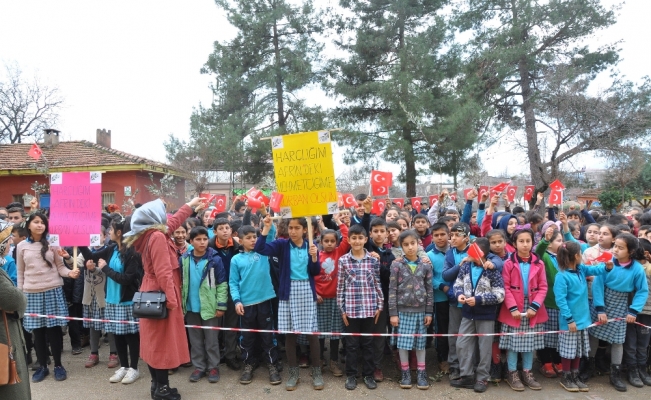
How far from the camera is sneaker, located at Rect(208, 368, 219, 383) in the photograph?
16.8 feet

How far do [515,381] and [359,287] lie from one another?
193 cm

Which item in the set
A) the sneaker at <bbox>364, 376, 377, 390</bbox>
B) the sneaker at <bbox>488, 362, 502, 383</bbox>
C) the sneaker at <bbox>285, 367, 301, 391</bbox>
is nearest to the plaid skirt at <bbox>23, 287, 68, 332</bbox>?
the sneaker at <bbox>285, 367, 301, 391</bbox>

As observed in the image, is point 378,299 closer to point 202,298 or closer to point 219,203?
point 202,298

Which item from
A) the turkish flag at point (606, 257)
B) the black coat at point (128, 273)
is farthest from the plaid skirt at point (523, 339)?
the black coat at point (128, 273)

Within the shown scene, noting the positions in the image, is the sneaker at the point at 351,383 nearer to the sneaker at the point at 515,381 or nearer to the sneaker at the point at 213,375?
the sneaker at the point at 213,375

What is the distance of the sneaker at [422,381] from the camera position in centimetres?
479

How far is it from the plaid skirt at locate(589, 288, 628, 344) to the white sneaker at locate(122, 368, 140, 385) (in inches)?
205

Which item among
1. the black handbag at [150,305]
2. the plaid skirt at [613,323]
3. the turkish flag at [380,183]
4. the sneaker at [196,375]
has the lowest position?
the sneaker at [196,375]

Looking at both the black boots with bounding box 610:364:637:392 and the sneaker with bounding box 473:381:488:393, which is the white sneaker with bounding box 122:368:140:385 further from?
the black boots with bounding box 610:364:637:392

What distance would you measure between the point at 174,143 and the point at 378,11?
42.3 ft

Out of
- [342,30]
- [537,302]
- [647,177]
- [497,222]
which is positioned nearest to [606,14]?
A: [342,30]

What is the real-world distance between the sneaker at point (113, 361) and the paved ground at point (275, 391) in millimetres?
224

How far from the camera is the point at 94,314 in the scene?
5.75 m

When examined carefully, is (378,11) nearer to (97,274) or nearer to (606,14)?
(606,14)
